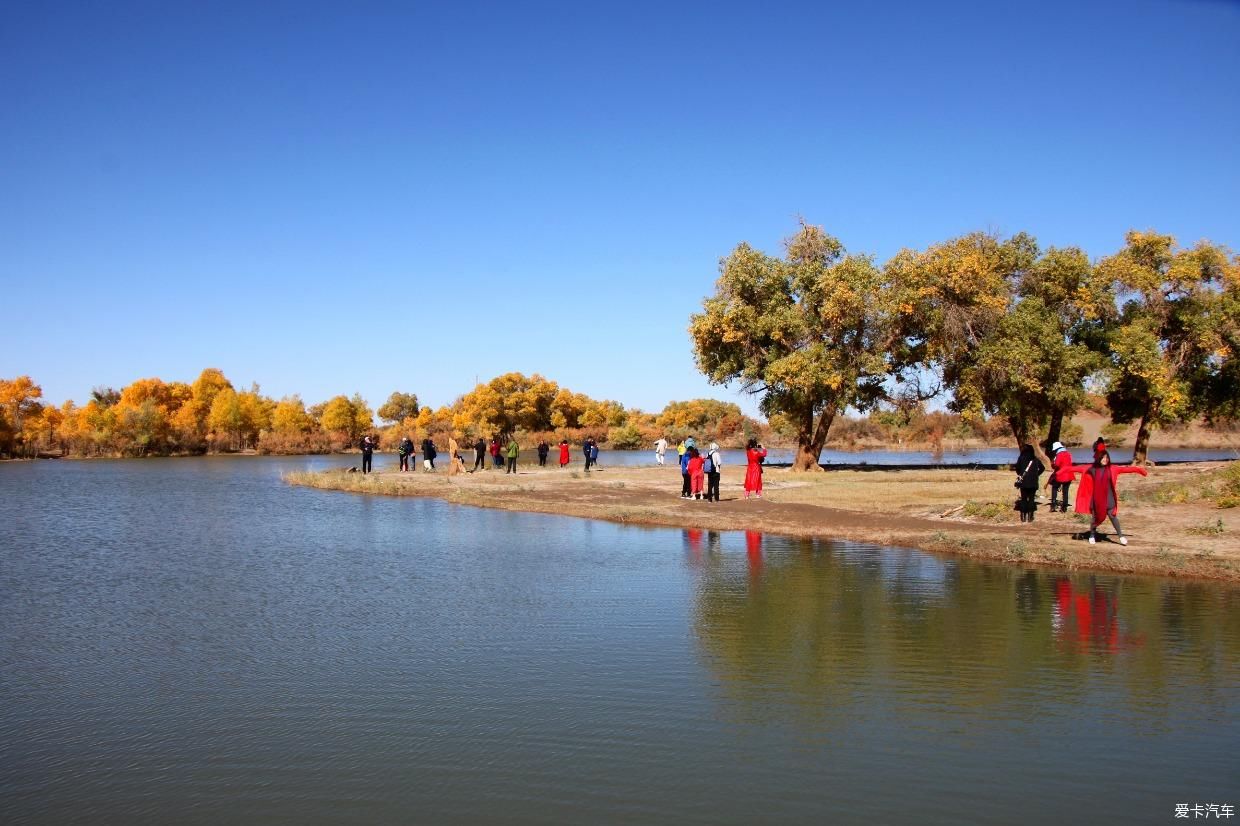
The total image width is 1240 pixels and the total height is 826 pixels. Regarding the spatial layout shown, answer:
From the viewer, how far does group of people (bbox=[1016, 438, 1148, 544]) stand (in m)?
18.0

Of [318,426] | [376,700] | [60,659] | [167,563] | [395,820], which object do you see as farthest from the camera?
[318,426]

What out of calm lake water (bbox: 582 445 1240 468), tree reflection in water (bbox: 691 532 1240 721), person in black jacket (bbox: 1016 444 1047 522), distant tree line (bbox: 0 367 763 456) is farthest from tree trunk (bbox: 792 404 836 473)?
distant tree line (bbox: 0 367 763 456)

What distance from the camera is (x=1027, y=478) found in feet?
68.8

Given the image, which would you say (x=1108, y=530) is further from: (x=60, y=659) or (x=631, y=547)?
(x=60, y=659)

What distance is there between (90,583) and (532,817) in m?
13.4

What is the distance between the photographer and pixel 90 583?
16.8 metres

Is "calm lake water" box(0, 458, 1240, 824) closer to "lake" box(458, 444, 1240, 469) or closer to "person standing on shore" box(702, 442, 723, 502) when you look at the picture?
"person standing on shore" box(702, 442, 723, 502)

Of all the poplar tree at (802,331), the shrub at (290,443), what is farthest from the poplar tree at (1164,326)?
the shrub at (290,443)

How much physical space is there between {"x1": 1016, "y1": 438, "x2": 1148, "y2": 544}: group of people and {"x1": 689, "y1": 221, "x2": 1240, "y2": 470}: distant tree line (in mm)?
15983

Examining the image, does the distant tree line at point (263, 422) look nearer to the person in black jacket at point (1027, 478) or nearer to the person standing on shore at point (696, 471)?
the person standing on shore at point (696, 471)

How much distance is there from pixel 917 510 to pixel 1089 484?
258 inches

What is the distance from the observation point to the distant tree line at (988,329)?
125ft

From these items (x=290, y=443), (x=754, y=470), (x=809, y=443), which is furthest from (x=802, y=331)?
(x=290, y=443)

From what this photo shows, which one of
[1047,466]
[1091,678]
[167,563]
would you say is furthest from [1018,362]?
[167,563]
